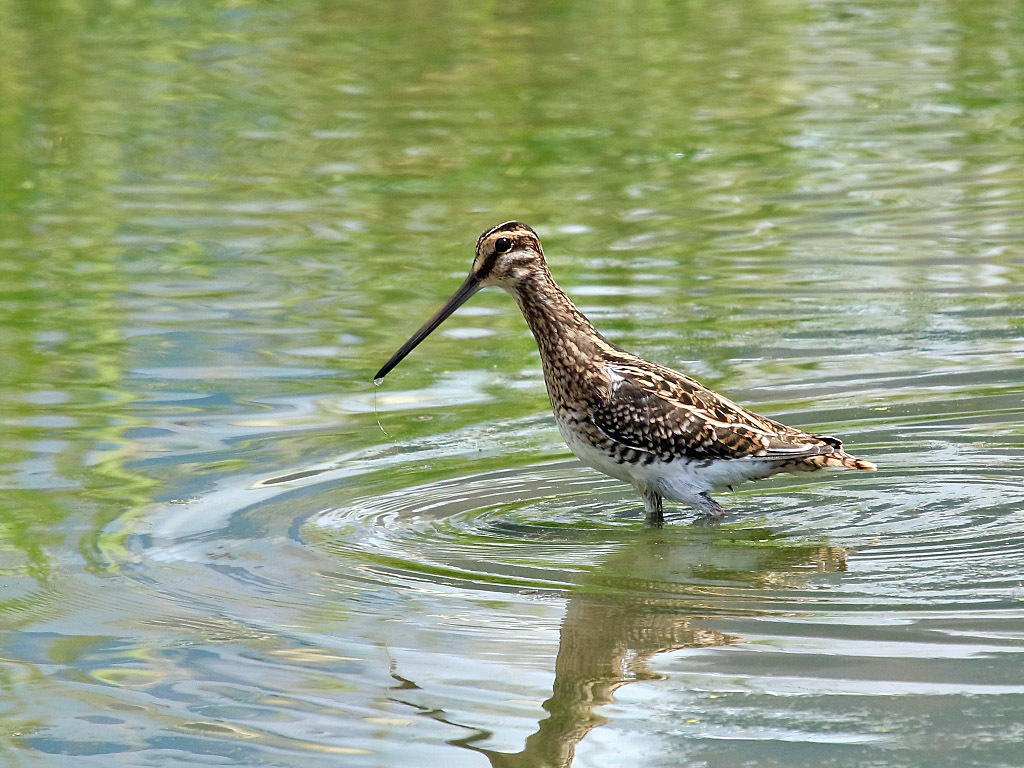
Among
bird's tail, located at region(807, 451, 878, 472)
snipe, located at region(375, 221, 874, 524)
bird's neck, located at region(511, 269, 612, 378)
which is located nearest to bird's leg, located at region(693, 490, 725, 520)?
snipe, located at region(375, 221, 874, 524)

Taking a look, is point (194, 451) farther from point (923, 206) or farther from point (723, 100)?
point (723, 100)

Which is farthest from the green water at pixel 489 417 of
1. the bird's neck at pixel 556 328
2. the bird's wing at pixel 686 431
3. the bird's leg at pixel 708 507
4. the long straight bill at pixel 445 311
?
the bird's neck at pixel 556 328

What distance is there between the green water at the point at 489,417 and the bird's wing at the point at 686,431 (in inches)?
14.0

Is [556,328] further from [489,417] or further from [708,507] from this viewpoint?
[489,417]

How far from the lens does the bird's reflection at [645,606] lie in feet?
19.1

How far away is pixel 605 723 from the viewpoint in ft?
19.0

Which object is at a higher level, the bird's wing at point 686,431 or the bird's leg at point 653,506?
the bird's wing at point 686,431

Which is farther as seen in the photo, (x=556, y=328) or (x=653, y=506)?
(x=556, y=328)

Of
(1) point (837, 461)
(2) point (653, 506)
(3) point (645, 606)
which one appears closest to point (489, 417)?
(2) point (653, 506)

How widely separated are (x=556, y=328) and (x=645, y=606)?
2020 millimetres

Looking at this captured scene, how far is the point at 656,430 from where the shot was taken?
27.1 feet

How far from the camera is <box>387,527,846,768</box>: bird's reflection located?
229 inches

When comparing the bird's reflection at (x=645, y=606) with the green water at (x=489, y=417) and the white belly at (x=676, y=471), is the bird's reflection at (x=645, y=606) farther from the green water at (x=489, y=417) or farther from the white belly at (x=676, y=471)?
the white belly at (x=676, y=471)

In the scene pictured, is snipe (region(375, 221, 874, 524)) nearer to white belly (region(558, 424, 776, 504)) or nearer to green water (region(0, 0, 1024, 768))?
white belly (region(558, 424, 776, 504))
